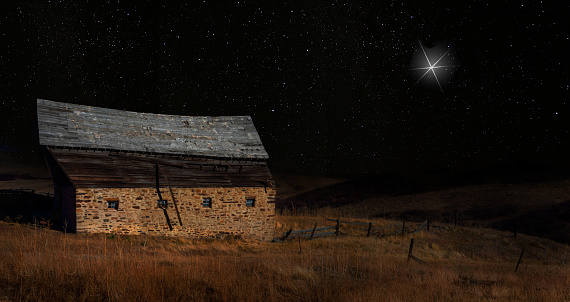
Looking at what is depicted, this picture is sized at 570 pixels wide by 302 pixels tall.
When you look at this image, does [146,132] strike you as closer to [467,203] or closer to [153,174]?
[153,174]

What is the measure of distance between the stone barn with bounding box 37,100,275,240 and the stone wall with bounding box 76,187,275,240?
4 centimetres

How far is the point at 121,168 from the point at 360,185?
4565 centimetres

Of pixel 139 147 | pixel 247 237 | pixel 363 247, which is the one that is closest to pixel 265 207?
pixel 247 237

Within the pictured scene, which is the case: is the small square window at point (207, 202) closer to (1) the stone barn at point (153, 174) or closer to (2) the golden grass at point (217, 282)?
(1) the stone barn at point (153, 174)

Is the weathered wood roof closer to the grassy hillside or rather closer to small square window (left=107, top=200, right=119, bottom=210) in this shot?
small square window (left=107, top=200, right=119, bottom=210)

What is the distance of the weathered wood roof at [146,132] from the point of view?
16.9m

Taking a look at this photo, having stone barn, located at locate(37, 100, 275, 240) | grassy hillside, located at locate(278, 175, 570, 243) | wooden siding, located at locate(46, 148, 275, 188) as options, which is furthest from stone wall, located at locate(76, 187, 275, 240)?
grassy hillside, located at locate(278, 175, 570, 243)

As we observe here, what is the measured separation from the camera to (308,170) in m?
86.7

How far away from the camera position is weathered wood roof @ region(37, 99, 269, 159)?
16.9m

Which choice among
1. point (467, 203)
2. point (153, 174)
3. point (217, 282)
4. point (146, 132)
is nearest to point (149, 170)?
point (153, 174)

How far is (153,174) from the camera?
1772 centimetres

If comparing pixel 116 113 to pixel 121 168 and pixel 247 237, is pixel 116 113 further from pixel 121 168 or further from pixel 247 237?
pixel 247 237

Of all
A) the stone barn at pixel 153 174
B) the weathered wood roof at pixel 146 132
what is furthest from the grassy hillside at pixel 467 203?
the stone barn at pixel 153 174

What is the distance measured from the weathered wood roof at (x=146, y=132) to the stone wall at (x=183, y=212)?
2.12 meters
